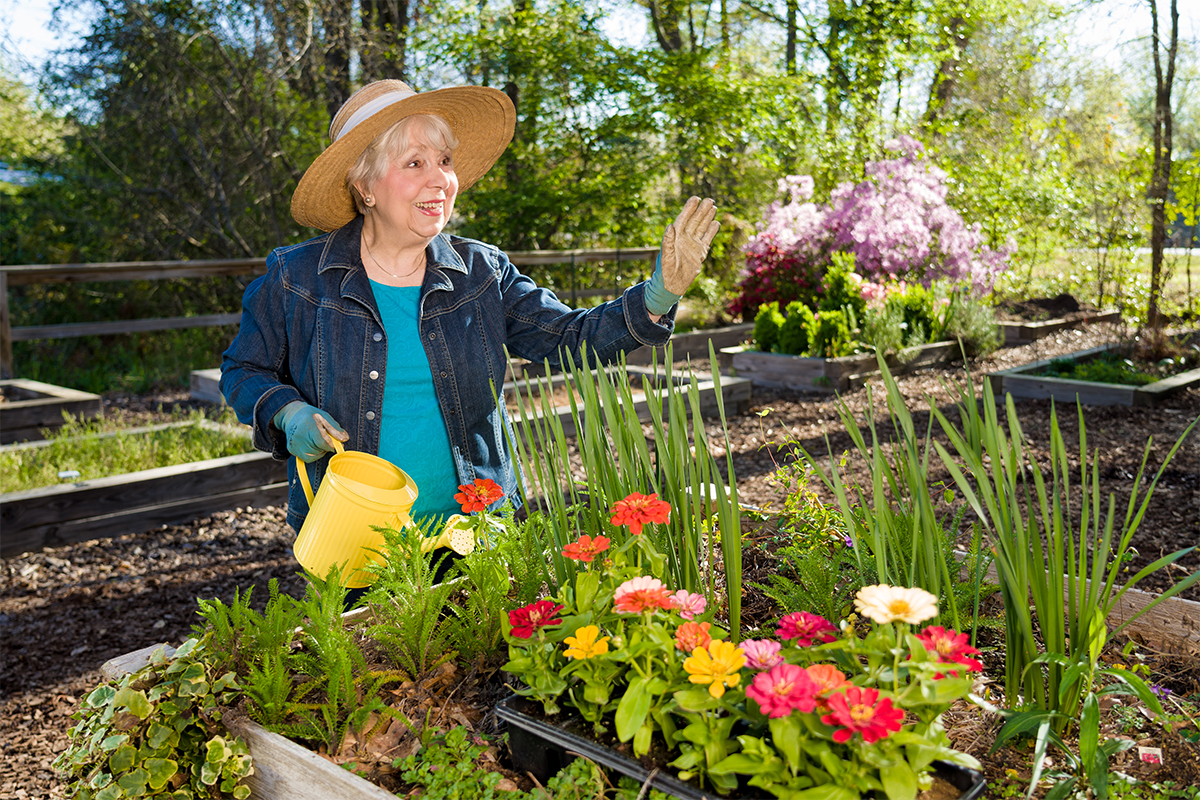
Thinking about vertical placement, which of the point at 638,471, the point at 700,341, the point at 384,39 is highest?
the point at 384,39

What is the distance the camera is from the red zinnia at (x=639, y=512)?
4.24ft

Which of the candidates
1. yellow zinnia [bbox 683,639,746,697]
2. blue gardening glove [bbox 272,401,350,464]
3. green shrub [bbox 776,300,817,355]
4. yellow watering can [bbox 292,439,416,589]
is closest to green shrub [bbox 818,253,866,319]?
green shrub [bbox 776,300,817,355]

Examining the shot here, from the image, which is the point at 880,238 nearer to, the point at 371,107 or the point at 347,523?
the point at 371,107

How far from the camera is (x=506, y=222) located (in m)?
10.0

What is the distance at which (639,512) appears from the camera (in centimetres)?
132

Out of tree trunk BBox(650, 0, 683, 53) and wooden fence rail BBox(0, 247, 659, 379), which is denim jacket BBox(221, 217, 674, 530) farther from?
tree trunk BBox(650, 0, 683, 53)

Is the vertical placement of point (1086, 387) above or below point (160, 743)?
below

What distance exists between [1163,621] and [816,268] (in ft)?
22.9

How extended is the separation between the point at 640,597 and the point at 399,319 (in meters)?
1.12

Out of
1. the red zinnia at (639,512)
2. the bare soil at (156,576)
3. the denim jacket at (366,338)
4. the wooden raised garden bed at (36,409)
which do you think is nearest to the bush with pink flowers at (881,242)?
the bare soil at (156,576)

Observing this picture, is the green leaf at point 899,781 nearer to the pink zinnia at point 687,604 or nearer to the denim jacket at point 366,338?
the pink zinnia at point 687,604

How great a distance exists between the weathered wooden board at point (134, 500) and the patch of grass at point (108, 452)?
29cm

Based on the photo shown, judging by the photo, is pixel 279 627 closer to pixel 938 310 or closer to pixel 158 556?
pixel 158 556

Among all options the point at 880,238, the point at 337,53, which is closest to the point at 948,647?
the point at 880,238
